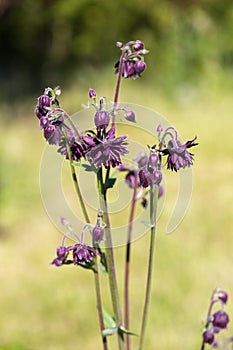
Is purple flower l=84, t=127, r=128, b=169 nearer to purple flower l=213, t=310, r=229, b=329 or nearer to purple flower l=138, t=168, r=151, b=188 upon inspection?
purple flower l=138, t=168, r=151, b=188

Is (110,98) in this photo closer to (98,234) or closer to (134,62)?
(134,62)

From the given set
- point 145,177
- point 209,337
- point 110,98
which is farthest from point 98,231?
point 110,98

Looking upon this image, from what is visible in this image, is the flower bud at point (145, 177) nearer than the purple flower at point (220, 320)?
Yes

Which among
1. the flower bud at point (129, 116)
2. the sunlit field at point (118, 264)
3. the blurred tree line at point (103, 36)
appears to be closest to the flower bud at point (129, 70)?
the flower bud at point (129, 116)

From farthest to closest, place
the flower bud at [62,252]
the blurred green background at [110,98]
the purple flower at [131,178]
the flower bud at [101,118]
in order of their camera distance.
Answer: the blurred green background at [110,98], the purple flower at [131,178], the flower bud at [62,252], the flower bud at [101,118]

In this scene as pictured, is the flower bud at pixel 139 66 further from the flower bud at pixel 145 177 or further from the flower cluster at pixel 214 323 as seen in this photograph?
the flower cluster at pixel 214 323
